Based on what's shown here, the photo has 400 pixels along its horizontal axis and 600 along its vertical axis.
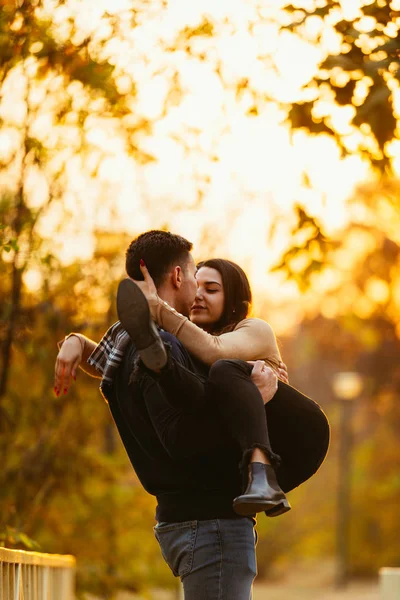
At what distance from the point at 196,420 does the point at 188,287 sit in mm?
494

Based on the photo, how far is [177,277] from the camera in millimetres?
3412

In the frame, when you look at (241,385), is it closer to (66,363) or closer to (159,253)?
(159,253)

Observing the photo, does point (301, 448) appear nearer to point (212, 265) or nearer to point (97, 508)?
point (212, 265)

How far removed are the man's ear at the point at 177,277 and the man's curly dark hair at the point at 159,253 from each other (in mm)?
18

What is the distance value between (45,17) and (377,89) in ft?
6.83

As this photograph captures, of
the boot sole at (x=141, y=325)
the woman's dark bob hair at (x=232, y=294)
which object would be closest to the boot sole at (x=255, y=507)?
the boot sole at (x=141, y=325)

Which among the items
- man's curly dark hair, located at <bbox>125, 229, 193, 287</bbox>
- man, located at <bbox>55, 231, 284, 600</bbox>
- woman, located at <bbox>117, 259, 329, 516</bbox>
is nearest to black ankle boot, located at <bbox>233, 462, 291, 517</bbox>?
woman, located at <bbox>117, 259, 329, 516</bbox>

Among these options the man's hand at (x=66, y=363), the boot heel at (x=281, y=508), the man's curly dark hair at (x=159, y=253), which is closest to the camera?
the boot heel at (x=281, y=508)

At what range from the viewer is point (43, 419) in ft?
29.7

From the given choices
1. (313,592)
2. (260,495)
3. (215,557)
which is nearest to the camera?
(260,495)

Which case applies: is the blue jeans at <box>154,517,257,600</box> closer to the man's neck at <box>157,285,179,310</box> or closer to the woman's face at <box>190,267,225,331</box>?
the man's neck at <box>157,285,179,310</box>

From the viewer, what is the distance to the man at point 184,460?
3.17 m

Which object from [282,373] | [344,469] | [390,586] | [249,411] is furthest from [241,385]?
[344,469]

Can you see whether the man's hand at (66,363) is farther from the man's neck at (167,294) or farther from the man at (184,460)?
the man's neck at (167,294)
